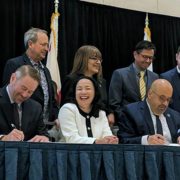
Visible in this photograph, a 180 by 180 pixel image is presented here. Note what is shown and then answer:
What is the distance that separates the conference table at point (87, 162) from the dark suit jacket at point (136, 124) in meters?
0.71

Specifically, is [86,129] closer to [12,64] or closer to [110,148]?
[110,148]

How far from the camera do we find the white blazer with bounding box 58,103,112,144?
339 centimetres

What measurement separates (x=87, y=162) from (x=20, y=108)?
0.90 m

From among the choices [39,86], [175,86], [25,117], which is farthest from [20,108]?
[175,86]

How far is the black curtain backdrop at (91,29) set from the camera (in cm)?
584

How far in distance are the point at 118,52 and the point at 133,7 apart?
745 mm

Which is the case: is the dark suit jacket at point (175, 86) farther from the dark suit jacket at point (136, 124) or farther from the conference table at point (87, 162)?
the conference table at point (87, 162)

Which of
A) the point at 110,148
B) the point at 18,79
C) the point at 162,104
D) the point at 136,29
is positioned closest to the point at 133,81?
the point at 162,104

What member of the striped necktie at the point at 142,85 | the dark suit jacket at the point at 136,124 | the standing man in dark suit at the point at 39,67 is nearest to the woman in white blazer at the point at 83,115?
the dark suit jacket at the point at 136,124

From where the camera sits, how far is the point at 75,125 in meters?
3.45

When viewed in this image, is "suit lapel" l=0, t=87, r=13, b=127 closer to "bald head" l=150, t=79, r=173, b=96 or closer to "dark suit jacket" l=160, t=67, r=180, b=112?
"bald head" l=150, t=79, r=173, b=96

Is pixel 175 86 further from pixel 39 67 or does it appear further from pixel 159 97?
pixel 39 67

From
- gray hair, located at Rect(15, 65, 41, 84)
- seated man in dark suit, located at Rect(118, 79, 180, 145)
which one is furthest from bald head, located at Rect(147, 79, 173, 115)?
gray hair, located at Rect(15, 65, 41, 84)

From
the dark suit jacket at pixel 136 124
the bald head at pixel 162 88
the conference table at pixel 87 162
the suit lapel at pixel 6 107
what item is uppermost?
the bald head at pixel 162 88
